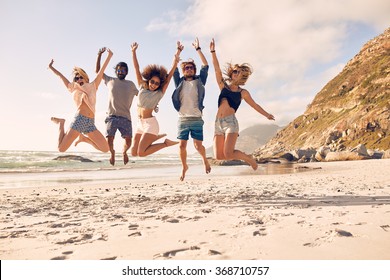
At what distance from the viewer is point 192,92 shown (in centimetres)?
535

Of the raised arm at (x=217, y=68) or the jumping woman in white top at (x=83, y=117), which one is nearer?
the jumping woman in white top at (x=83, y=117)

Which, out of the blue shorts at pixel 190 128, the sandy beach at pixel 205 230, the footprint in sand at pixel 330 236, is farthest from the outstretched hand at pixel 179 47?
the footprint in sand at pixel 330 236

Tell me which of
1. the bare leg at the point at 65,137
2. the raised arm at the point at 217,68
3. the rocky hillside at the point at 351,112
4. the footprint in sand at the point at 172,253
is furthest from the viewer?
the rocky hillside at the point at 351,112

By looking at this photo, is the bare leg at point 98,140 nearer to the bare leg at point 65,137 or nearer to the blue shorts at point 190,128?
the bare leg at point 65,137

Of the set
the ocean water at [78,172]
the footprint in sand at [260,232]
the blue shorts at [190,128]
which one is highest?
the blue shorts at [190,128]

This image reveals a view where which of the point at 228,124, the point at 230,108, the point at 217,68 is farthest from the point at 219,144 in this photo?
the point at 217,68

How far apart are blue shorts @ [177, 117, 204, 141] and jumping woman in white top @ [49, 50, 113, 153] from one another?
124cm

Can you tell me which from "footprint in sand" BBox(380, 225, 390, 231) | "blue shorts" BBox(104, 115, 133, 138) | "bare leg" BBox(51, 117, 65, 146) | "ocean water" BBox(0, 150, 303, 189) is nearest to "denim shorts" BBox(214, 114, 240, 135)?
"blue shorts" BBox(104, 115, 133, 138)

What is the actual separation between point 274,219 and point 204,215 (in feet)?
4.92

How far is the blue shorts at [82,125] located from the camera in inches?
200

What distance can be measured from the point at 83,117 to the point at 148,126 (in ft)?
3.47

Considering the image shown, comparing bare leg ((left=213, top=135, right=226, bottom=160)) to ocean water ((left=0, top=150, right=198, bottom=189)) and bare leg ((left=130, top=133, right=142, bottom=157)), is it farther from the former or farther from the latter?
ocean water ((left=0, top=150, right=198, bottom=189))

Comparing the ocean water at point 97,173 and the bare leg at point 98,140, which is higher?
the bare leg at point 98,140

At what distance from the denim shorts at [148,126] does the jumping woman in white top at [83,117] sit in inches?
23.6
